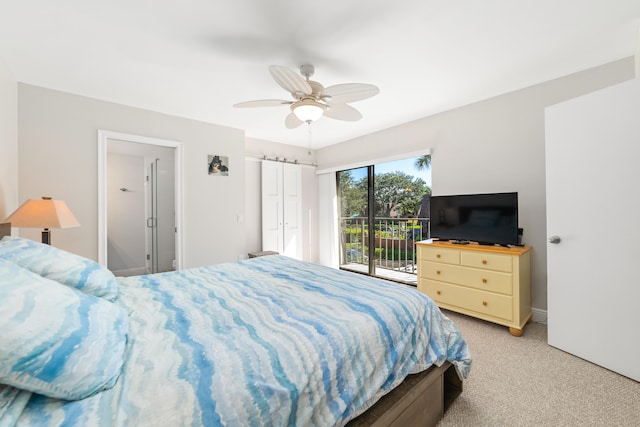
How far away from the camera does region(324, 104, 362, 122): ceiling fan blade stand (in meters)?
2.29

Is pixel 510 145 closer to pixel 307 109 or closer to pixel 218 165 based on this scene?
pixel 307 109

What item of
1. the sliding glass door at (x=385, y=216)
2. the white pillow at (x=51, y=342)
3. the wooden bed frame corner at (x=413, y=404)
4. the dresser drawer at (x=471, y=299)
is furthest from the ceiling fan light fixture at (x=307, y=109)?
the dresser drawer at (x=471, y=299)

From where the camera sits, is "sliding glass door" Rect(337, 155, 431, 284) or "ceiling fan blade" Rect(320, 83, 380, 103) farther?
"sliding glass door" Rect(337, 155, 431, 284)

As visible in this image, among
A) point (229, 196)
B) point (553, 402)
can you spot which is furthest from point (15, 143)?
point (553, 402)

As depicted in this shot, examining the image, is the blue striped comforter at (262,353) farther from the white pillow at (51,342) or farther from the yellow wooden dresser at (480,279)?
the yellow wooden dresser at (480,279)

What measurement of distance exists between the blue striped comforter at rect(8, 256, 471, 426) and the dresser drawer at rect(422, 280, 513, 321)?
125 centimetres

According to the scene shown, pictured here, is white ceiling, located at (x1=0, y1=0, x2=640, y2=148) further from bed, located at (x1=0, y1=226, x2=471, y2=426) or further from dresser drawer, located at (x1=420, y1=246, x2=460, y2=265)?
dresser drawer, located at (x1=420, y1=246, x2=460, y2=265)

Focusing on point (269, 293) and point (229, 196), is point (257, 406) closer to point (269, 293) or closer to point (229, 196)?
point (269, 293)

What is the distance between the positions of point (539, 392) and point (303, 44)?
9.43ft

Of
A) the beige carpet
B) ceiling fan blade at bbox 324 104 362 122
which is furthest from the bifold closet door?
the beige carpet

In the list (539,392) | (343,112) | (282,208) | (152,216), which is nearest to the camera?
(539,392)

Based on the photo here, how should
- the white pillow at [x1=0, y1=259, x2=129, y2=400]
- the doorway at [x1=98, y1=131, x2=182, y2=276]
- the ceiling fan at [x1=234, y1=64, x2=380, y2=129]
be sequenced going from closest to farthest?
the white pillow at [x1=0, y1=259, x2=129, y2=400] < the ceiling fan at [x1=234, y1=64, x2=380, y2=129] < the doorway at [x1=98, y1=131, x2=182, y2=276]

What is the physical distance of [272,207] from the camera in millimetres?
4590

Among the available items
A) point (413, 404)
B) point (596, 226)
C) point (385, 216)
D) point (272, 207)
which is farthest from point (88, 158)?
point (596, 226)
